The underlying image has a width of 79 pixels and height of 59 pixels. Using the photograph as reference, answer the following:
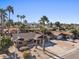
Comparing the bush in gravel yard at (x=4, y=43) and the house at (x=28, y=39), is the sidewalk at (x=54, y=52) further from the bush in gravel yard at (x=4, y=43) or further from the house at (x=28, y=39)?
the bush in gravel yard at (x=4, y=43)

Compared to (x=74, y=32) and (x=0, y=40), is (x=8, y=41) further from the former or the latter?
(x=74, y=32)

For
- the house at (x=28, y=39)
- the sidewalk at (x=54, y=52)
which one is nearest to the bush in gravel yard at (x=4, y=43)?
the sidewalk at (x=54, y=52)

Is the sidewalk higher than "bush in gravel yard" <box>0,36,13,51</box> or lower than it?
lower

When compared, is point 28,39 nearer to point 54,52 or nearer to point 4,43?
point 54,52

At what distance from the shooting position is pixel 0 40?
54344mm

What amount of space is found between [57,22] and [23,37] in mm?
85168

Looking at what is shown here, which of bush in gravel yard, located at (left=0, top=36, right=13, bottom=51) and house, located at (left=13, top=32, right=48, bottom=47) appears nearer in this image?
bush in gravel yard, located at (left=0, top=36, right=13, bottom=51)

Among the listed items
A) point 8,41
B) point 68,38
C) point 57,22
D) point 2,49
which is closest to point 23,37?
point 8,41

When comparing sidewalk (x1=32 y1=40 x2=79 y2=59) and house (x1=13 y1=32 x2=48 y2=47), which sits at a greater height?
house (x1=13 y1=32 x2=48 y2=47)

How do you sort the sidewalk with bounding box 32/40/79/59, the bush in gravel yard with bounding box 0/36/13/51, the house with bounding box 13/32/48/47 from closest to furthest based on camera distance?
the bush in gravel yard with bounding box 0/36/13/51, the sidewalk with bounding box 32/40/79/59, the house with bounding box 13/32/48/47

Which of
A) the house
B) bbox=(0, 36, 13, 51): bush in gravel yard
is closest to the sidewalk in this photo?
the house

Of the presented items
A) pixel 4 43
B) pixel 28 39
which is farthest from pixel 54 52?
pixel 4 43

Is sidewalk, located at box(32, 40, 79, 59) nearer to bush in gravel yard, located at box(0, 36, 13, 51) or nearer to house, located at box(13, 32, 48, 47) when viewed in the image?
house, located at box(13, 32, 48, 47)

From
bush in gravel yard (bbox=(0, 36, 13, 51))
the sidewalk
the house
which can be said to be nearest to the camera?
bush in gravel yard (bbox=(0, 36, 13, 51))
